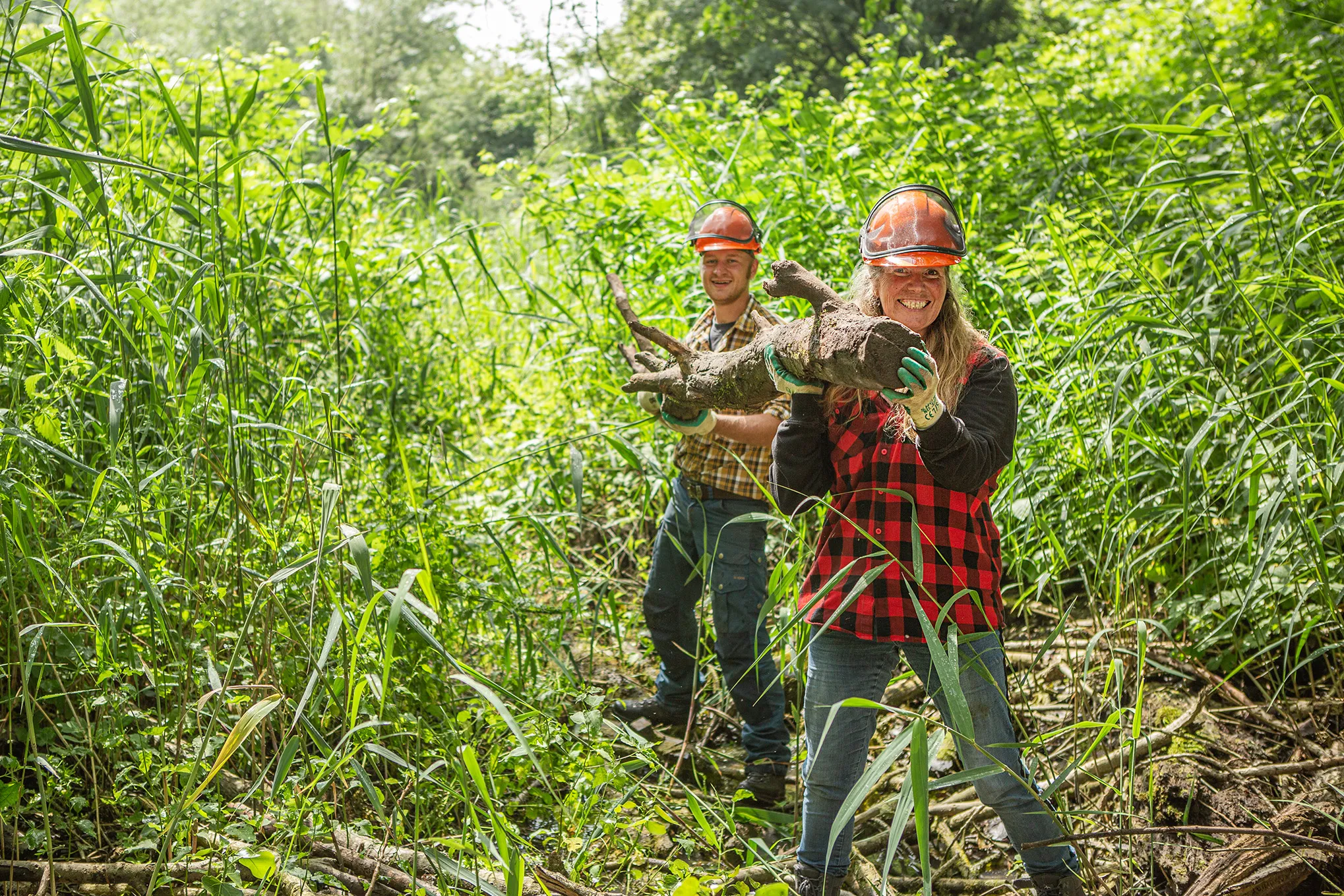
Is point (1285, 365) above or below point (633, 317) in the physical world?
below

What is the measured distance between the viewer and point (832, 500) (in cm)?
226

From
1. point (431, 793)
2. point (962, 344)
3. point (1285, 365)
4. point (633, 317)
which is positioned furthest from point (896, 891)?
point (1285, 365)

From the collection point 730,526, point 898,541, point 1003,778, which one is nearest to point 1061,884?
point 1003,778

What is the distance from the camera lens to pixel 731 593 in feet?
10.0

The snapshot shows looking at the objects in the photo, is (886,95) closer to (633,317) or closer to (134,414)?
(633,317)

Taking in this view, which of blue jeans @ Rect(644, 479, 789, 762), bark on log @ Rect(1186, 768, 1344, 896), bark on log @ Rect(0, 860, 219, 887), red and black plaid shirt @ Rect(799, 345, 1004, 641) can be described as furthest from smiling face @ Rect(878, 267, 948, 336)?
bark on log @ Rect(0, 860, 219, 887)

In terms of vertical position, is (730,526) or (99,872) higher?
(730,526)

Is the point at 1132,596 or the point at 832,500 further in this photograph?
the point at 1132,596

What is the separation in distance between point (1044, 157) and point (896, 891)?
3854 millimetres

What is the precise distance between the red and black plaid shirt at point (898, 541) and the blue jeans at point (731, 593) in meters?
0.76

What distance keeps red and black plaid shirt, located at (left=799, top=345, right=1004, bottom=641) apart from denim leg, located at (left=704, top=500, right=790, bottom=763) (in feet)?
2.81

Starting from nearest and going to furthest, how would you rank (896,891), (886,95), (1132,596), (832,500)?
(832,500)
(896,891)
(1132,596)
(886,95)

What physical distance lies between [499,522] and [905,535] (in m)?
1.04

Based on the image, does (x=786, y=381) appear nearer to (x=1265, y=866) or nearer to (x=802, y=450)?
(x=802, y=450)
